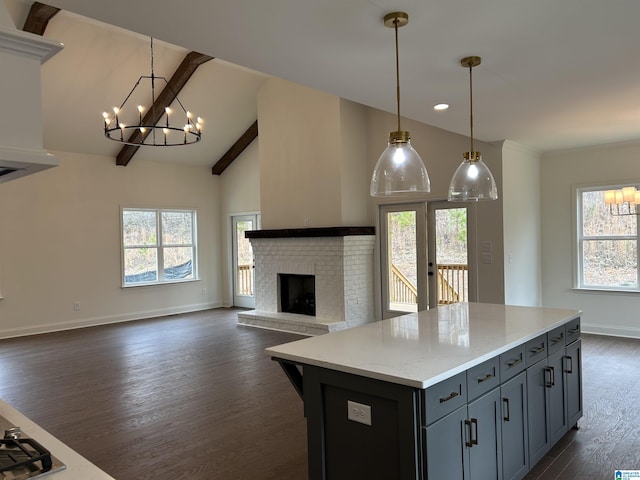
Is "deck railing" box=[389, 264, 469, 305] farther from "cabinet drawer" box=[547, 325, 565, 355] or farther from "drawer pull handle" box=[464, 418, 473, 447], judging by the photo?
"drawer pull handle" box=[464, 418, 473, 447]

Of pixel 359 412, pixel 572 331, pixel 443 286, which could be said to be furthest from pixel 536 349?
pixel 443 286

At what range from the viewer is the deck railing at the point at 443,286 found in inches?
259

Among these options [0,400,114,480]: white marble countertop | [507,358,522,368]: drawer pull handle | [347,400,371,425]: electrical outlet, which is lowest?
[347,400,371,425]: electrical outlet

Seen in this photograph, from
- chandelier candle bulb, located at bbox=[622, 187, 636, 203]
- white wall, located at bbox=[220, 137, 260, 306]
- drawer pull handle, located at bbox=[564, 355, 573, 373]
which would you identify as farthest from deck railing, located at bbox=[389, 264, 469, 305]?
white wall, located at bbox=[220, 137, 260, 306]

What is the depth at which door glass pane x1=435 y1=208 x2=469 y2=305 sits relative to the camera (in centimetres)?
654

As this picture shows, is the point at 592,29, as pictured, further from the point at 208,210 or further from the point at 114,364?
the point at 208,210

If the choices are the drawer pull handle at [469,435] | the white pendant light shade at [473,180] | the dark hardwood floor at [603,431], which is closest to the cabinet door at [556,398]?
the dark hardwood floor at [603,431]

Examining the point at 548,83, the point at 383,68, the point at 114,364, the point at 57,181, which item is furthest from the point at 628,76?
the point at 57,181

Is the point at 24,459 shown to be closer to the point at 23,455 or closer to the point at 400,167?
the point at 23,455

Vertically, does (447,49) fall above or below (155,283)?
above

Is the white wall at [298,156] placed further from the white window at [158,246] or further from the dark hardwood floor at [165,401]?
the white window at [158,246]

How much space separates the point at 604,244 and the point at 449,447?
218 inches

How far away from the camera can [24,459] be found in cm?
122

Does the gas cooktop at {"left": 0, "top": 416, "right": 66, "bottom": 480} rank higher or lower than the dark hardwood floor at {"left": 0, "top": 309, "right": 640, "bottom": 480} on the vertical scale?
higher
